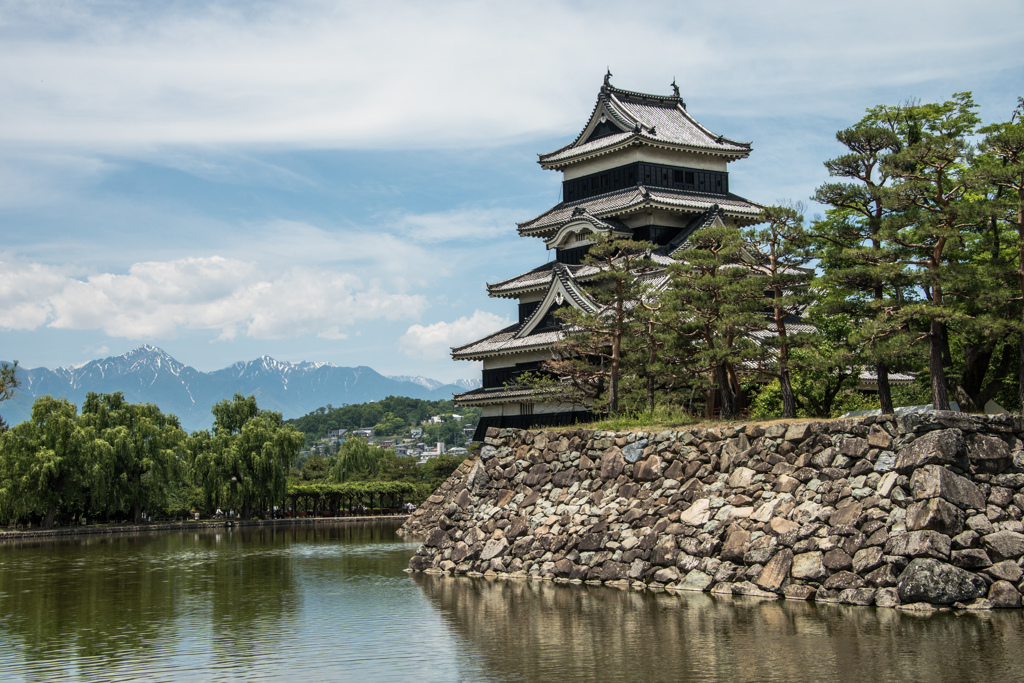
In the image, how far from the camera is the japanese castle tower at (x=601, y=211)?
1260 inches

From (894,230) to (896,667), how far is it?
9063 mm

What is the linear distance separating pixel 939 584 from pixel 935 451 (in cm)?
208

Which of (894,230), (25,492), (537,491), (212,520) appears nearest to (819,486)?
(894,230)

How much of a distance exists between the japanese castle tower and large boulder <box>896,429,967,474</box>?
1583cm

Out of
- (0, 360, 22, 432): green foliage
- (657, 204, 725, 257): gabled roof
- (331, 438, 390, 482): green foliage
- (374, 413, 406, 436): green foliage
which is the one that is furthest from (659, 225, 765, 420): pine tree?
(374, 413, 406, 436): green foliage

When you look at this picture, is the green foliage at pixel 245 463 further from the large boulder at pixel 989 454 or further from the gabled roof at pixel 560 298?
the large boulder at pixel 989 454

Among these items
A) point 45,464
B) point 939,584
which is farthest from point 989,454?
point 45,464

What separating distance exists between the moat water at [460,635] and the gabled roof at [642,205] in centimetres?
1625

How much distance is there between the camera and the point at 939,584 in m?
13.6

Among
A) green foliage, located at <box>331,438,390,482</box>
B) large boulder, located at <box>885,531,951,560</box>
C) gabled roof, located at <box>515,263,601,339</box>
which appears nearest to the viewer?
large boulder, located at <box>885,531,951,560</box>

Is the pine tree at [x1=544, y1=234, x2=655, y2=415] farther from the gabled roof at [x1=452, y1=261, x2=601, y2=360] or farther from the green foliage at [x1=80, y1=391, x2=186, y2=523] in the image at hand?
the green foliage at [x1=80, y1=391, x2=186, y2=523]

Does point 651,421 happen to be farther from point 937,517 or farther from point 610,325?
point 937,517

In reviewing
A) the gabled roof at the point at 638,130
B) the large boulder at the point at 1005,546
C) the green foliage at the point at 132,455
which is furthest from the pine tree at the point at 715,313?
the green foliage at the point at 132,455

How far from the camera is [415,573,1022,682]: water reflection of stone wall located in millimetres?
10609
